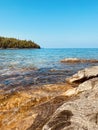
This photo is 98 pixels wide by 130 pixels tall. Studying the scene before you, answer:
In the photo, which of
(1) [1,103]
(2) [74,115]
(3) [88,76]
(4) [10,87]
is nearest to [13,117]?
(1) [1,103]

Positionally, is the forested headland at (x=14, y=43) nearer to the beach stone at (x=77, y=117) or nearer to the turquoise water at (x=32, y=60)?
the turquoise water at (x=32, y=60)

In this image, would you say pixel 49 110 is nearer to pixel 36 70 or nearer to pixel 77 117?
pixel 77 117

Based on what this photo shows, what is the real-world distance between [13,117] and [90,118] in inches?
131

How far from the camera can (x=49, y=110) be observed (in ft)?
23.6

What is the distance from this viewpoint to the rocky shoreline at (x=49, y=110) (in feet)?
18.0

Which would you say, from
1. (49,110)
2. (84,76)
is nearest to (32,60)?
(84,76)

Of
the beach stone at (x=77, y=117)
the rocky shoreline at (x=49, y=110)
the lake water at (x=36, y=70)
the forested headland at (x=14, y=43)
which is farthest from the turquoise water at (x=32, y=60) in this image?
the forested headland at (x=14, y=43)

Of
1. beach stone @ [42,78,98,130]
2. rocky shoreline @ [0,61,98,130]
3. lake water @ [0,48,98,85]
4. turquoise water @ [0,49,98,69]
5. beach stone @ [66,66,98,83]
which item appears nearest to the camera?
beach stone @ [42,78,98,130]

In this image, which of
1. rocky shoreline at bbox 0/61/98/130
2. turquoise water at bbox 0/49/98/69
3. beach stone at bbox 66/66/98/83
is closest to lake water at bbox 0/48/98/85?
turquoise water at bbox 0/49/98/69

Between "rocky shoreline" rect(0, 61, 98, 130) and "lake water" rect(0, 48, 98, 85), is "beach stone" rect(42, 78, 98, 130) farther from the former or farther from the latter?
"lake water" rect(0, 48, 98, 85)

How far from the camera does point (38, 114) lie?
23.6 ft

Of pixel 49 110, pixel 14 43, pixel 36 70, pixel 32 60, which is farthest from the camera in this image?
pixel 14 43

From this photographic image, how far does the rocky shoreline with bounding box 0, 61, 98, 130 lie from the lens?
5492mm

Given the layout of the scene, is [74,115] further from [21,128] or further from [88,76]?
[88,76]
